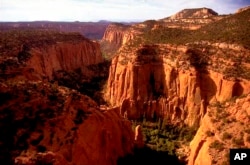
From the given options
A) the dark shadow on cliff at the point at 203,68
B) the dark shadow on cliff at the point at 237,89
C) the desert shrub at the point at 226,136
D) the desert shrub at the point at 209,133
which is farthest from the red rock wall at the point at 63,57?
the desert shrub at the point at 226,136

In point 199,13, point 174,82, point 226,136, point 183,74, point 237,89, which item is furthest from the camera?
point 199,13

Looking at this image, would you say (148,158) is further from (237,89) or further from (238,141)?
(237,89)

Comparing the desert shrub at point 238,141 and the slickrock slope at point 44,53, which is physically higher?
the slickrock slope at point 44,53

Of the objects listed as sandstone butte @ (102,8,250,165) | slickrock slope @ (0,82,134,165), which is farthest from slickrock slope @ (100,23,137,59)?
slickrock slope @ (0,82,134,165)

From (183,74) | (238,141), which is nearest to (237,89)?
(183,74)

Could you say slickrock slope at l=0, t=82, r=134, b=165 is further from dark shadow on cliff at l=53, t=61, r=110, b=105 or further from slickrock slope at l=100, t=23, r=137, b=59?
slickrock slope at l=100, t=23, r=137, b=59

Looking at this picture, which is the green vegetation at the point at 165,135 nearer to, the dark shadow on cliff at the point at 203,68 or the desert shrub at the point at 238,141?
the dark shadow on cliff at the point at 203,68
